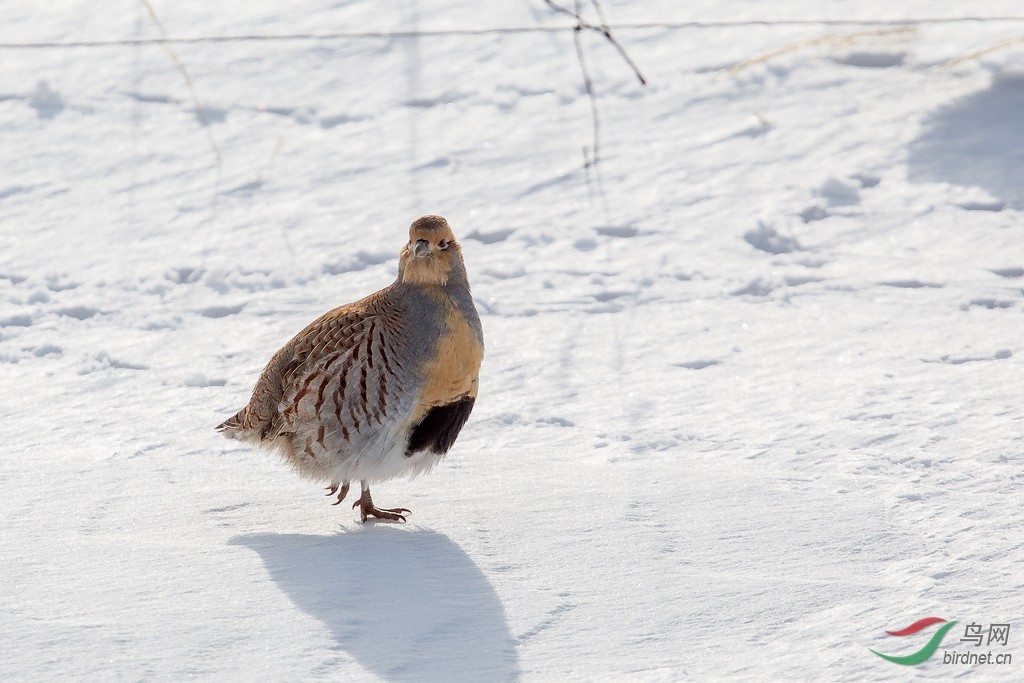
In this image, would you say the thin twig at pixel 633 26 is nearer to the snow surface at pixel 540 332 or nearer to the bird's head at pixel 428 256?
the snow surface at pixel 540 332

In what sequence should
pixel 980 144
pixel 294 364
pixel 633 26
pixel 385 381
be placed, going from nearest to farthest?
pixel 385 381 < pixel 294 364 < pixel 980 144 < pixel 633 26

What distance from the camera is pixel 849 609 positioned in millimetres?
3008

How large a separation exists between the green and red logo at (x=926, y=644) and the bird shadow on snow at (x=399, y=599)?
2.83 ft

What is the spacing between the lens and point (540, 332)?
17.8 feet

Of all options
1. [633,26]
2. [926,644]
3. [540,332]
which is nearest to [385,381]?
[926,644]

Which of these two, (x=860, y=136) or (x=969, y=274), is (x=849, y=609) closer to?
(x=969, y=274)

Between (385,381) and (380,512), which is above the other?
(385,381)

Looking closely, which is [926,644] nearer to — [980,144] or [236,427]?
[236,427]

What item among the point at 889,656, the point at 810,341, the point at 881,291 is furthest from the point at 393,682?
the point at 881,291

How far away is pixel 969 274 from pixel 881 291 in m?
0.41

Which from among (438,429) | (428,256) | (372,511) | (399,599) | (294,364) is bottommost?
(372,511)

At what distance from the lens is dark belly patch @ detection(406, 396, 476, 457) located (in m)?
3.68

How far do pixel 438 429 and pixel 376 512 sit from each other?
322 millimetres

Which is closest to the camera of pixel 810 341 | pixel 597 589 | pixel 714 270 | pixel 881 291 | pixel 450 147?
pixel 597 589
